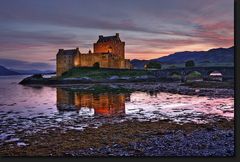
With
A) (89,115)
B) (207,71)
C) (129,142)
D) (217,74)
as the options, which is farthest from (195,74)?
(129,142)

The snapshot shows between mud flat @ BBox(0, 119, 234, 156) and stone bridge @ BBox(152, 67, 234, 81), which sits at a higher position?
stone bridge @ BBox(152, 67, 234, 81)

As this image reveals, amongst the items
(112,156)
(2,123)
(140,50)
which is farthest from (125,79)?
(112,156)

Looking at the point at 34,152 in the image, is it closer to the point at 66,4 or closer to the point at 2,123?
the point at 2,123

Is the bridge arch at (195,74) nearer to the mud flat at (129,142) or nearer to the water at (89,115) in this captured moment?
the water at (89,115)

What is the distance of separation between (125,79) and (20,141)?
2290 cm

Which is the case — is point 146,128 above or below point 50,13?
below

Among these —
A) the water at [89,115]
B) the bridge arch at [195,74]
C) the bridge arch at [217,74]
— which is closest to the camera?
the water at [89,115]

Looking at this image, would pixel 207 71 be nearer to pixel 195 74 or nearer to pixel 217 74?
pixel 217 74

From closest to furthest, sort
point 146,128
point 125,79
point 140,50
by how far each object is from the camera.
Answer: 1. point 146,128
2. point 140,50
3. point 125,79

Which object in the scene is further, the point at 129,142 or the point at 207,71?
the point at 207,71

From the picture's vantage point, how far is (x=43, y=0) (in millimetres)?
10383

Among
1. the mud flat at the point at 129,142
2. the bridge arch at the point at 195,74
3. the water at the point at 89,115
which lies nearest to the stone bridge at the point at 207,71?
the bridge arch at the point at 195,74

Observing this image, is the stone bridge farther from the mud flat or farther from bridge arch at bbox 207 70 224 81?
the mud flat

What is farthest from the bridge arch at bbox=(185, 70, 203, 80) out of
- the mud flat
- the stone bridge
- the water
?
the mud flat
